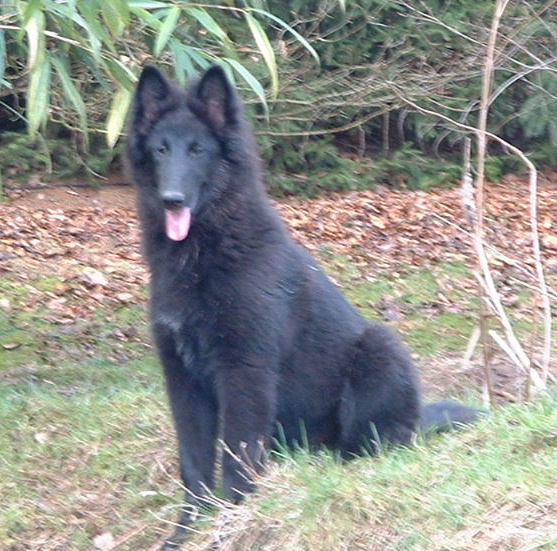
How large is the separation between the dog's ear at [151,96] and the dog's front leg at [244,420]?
44.4 inches

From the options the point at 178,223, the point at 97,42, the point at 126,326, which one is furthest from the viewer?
the point at 126,326

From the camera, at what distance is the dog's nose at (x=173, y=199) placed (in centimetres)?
441

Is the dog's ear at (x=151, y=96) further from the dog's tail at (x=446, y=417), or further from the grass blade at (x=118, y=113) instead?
the dog's tail at (x=446, y=417)

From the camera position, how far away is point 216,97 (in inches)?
181

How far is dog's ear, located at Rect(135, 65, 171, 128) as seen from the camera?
4598mm

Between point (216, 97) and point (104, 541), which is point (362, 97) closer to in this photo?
point (216, 97)

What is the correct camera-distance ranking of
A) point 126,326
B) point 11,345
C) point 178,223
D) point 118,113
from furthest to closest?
point 126,326 → point 11,345 → point 118,113 → point 178,223

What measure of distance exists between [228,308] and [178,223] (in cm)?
42

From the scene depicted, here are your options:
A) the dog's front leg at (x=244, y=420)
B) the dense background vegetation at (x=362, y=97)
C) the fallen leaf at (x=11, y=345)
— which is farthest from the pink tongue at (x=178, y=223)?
the dense background vegetation at (x=362, y=97)

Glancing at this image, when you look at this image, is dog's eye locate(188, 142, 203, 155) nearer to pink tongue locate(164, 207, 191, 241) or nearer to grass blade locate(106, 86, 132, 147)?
pink tongue locate(164, 207, 191, 241)

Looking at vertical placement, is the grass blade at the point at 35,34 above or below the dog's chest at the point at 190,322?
above

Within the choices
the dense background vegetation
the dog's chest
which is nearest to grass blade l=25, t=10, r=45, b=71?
the dog's chest

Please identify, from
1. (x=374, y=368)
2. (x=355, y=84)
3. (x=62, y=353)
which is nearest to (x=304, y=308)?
(x=374, y=368)

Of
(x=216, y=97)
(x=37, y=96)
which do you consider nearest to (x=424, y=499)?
(x=216, y=97)
